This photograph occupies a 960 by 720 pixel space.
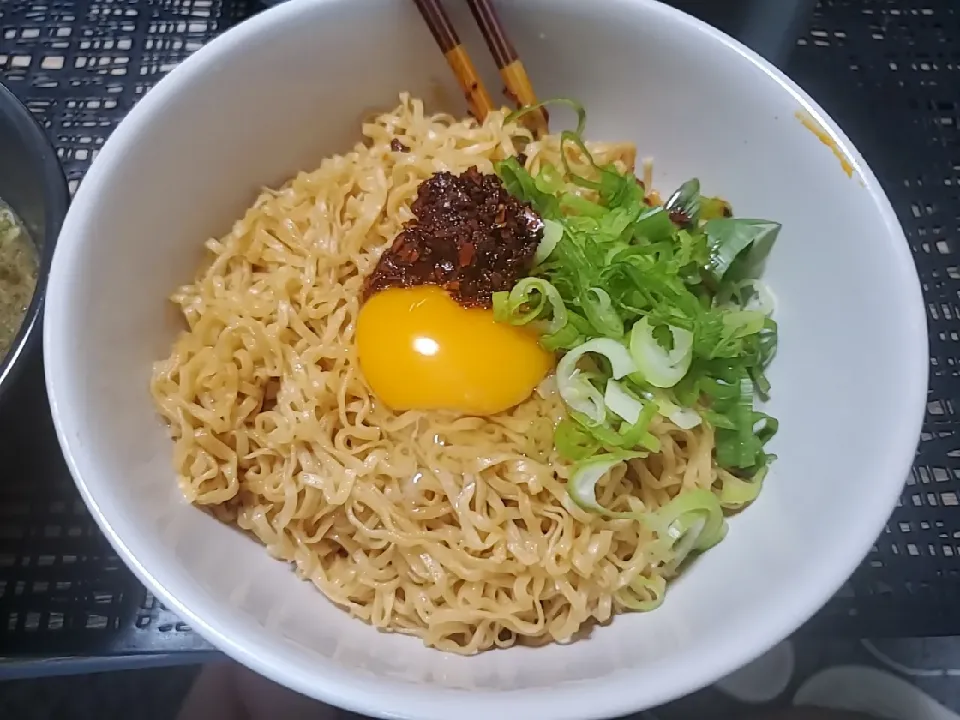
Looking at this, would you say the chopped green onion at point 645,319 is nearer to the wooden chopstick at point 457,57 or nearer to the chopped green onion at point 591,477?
the chopped green onion at point 591,477

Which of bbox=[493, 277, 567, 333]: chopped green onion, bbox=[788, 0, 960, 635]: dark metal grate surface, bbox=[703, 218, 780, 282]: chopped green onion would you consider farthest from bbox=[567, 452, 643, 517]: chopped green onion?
bbox=[788, 0, 960, 635]: dark metal grate surface

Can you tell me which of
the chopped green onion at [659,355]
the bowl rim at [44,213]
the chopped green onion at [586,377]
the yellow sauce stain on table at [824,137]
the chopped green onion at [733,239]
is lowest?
the bowl rim at [44,213]

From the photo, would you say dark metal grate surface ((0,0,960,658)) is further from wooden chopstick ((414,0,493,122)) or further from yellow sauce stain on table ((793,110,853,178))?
wooden chopstick ((414,0,493,122))

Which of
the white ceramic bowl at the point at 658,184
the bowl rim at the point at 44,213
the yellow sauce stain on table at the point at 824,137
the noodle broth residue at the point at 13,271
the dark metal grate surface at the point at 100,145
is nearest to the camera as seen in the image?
the white ceramic bowl at the point at 658,184

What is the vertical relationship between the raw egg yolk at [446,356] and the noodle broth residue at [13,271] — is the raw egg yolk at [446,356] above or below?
above

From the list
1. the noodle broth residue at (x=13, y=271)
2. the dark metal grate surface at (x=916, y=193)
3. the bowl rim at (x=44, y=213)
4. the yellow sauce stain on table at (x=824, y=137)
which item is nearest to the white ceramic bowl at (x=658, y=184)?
the yellow sauce stain on table at (x=824, y=137)

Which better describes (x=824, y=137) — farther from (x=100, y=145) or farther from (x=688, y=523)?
(x=100, y=145)

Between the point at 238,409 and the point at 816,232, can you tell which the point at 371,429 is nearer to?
the point at 238,409

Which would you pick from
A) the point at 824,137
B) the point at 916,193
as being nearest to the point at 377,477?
the point at 824,137
